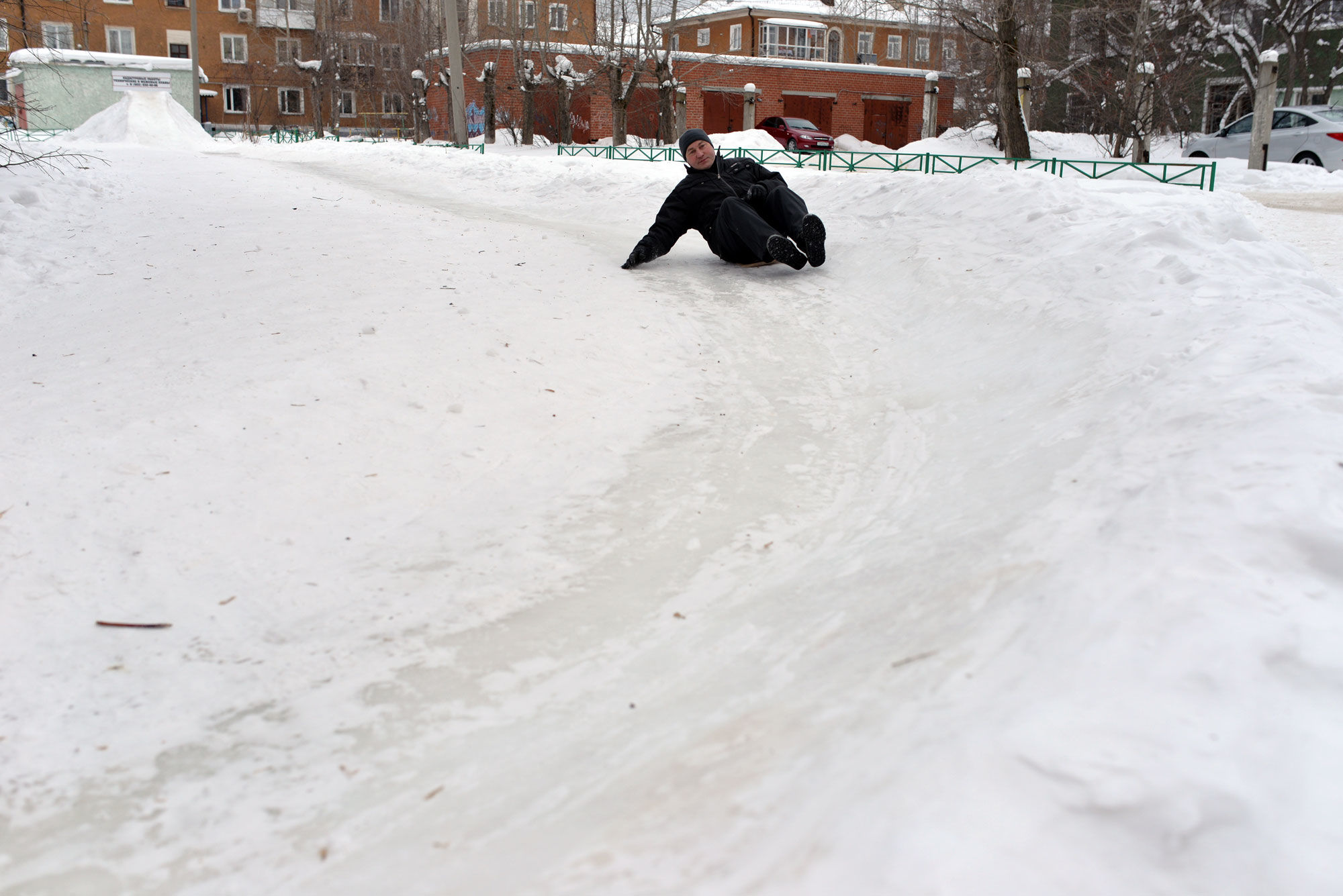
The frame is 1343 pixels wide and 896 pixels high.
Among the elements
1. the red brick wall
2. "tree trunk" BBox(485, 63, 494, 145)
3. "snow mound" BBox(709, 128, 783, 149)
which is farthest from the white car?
"tree trunk" BBox(485, 63, 494, 145)

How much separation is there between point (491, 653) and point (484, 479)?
4.04 feet

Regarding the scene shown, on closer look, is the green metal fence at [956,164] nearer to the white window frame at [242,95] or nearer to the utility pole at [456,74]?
the utility pole at [456,74]

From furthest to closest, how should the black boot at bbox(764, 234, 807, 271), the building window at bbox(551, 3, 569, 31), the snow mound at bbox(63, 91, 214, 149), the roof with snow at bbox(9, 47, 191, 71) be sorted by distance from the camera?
the building window at bbox(551, 3, 569, 31), the roof with snow at bbox(9, 47, 191, 71), the snow mound at bbox(63, 91, 214, 149), the black boot at bbox(764, 234, 807, 271)

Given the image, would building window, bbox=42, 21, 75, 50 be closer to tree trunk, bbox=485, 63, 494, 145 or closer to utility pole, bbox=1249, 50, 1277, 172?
tree trunk, bbox=485, 63, 494, 145

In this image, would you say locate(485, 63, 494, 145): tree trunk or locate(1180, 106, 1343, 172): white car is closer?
locate(1180, 106, 1343, 172): white car

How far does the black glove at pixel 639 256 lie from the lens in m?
7.29

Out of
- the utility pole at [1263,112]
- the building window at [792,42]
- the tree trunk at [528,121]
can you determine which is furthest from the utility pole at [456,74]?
the building window at [792,42]

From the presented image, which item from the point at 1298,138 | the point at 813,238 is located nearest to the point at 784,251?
the point at 813,238

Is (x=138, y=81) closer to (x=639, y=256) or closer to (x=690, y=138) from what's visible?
(x=690, y=138)

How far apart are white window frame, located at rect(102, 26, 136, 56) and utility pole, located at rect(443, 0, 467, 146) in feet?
118

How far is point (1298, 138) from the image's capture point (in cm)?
1959

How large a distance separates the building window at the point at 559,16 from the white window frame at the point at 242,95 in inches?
660

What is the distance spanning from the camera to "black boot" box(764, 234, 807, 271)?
7.11m

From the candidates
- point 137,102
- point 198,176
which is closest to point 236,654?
point 198,176
